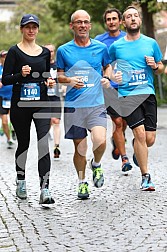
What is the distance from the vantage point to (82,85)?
872cm

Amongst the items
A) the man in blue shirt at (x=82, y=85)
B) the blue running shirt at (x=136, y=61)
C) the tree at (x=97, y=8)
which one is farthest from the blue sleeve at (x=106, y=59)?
the tree at (x=97, y=8)

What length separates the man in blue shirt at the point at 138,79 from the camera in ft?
31.0

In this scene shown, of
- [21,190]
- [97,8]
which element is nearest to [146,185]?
[21,190]

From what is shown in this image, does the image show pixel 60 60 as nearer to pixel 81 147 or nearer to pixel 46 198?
pixel 81 147

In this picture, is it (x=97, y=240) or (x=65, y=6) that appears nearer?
(x=97, y=240)

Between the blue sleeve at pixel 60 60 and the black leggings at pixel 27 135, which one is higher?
the blue sleeve at pixel 60 60

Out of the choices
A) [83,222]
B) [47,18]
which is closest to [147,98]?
[83,222]

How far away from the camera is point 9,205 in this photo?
8.64 metres

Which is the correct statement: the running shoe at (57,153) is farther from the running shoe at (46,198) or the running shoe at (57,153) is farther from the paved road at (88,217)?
the running shoe at (46,198)

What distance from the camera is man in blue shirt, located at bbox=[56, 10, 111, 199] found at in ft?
28.8

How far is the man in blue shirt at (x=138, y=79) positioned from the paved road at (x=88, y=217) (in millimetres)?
554

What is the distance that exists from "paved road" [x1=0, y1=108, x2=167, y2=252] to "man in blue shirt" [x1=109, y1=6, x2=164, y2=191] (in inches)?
21.8

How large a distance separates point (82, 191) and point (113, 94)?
8.83 feet

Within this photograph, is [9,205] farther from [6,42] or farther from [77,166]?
[6,42]
